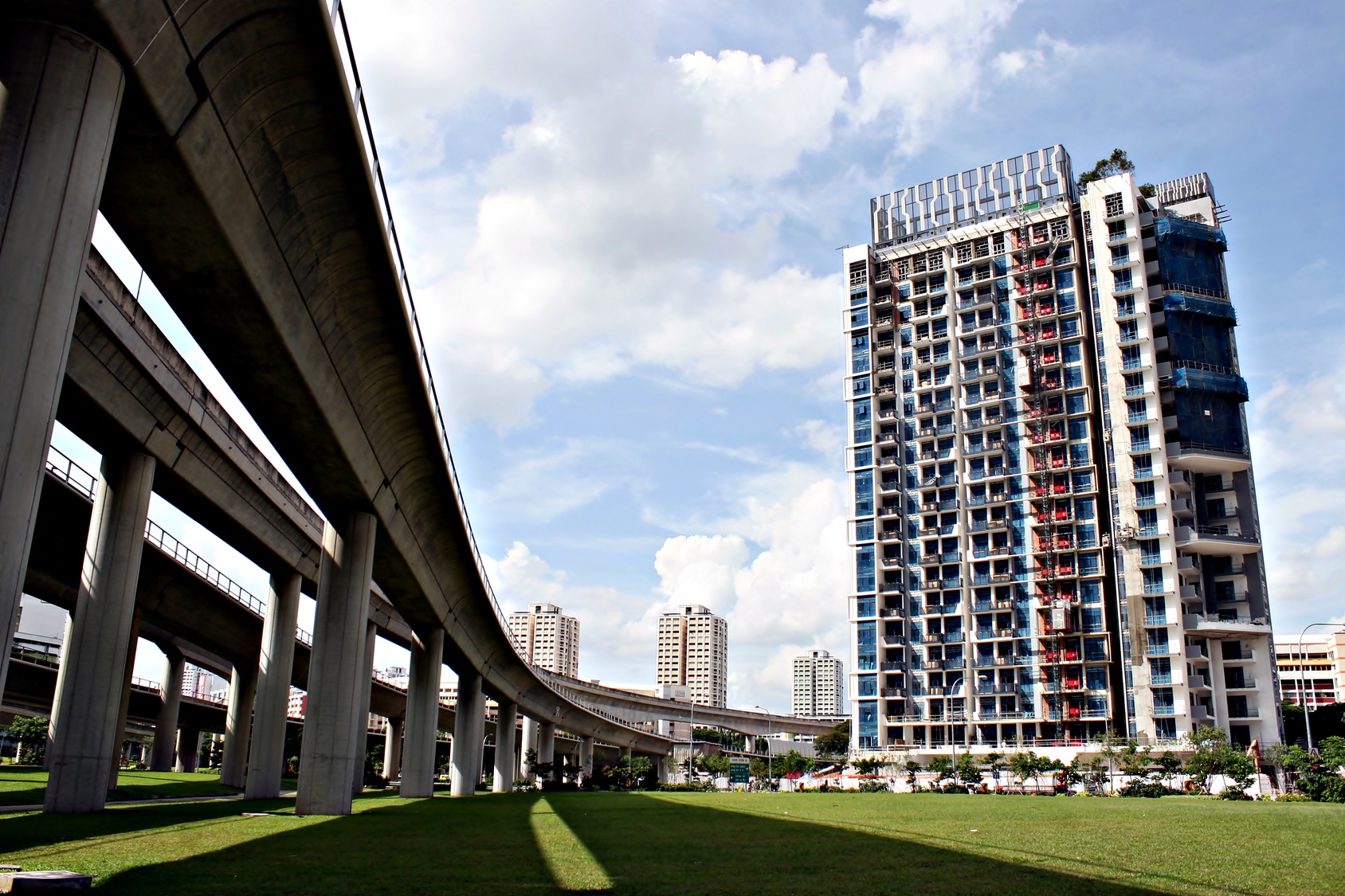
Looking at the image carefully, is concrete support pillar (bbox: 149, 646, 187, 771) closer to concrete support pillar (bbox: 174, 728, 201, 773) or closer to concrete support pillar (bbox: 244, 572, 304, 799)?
concrete support pillar (bbox: 244, 572, 304, 799)

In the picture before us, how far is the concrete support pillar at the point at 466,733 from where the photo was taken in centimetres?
6569

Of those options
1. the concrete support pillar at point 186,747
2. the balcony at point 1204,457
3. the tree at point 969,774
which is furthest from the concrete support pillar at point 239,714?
the balcony at point 1204,457

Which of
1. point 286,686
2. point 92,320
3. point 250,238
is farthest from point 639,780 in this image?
point 250,238

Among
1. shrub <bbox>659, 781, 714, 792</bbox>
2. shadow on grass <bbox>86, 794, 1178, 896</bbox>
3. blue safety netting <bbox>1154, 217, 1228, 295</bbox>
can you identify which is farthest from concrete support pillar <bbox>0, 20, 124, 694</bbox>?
blue safety netting <bbox>1154, 217, 1228, 295</bbox>

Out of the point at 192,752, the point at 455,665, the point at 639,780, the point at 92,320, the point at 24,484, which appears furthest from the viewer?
the point at 192,752

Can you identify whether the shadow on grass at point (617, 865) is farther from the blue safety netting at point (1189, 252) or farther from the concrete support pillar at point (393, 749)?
the blue safety netting at point (1189, 252)

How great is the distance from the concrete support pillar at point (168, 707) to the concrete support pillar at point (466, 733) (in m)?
19.3

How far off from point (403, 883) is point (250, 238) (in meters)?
10.8

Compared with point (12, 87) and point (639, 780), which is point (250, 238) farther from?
point (639, 780)

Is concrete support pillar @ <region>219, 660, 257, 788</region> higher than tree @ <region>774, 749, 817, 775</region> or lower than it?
higher

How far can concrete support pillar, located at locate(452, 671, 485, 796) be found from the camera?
216 feet

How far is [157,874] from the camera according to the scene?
13.5 metres

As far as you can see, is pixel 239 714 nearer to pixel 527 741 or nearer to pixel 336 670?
pixel 336 670

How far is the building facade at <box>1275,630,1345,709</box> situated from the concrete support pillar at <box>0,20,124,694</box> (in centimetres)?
17700
